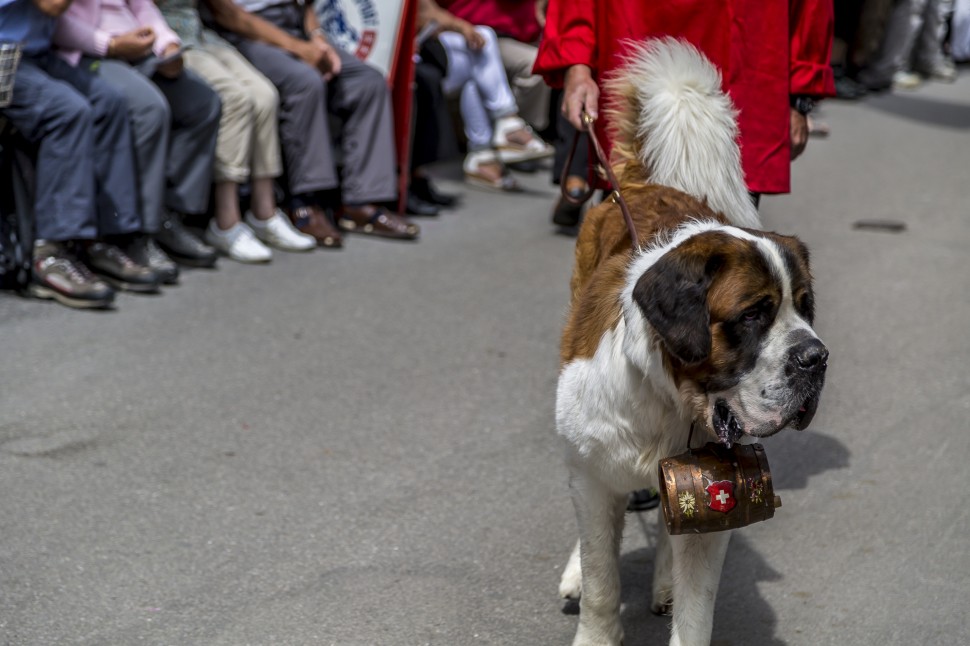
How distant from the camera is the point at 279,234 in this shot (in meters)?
7.15

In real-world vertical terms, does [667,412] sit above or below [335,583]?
above

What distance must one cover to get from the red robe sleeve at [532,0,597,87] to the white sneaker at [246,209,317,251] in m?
3.31

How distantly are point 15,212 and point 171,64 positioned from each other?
3.76ft

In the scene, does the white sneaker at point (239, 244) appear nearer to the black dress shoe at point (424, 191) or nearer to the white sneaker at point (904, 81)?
the black dress shoe at point (424, 191)

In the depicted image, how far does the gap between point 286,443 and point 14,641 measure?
1.52m

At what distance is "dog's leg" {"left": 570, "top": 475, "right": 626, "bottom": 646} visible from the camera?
3.11m

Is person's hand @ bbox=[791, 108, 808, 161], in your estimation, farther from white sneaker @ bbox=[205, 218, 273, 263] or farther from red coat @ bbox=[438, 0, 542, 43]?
red coat @ bbox=[438, 0, 542, 43]

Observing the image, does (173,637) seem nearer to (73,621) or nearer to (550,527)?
(73,621)

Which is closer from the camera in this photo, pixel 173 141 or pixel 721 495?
pixel 721 495

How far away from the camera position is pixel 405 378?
17.7 ft

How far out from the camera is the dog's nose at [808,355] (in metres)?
2.58

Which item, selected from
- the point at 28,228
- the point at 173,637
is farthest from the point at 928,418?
the point at 28,228

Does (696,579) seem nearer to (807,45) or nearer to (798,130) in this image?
(798,130)

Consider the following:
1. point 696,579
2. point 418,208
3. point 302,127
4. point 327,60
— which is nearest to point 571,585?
point 696,579
